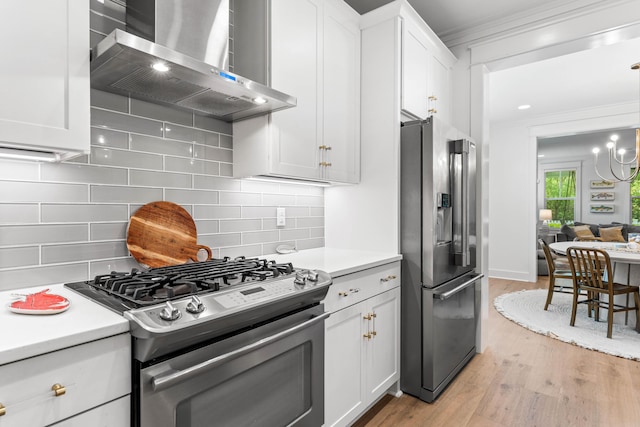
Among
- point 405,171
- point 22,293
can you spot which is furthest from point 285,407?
point 405,171

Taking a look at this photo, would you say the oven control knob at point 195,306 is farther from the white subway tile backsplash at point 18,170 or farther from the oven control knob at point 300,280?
the white subway tile backsplash at point 18,170

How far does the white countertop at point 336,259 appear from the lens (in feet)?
6.00

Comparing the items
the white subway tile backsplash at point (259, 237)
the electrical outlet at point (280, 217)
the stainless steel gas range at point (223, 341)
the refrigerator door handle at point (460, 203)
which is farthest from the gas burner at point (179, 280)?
the refrigerator door handle at point (460, 203)

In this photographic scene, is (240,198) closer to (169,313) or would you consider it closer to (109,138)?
(109,138)

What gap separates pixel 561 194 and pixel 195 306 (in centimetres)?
1105

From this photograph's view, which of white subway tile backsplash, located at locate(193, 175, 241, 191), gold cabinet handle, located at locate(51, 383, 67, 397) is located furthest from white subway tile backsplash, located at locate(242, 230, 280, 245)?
gold cabinet handle, located at locate(51, 383, 67, 397)

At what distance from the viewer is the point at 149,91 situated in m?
1.56

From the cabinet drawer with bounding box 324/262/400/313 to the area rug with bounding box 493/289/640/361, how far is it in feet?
7.31

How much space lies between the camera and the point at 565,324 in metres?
3.75

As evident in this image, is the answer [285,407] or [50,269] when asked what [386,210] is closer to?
[285,407]

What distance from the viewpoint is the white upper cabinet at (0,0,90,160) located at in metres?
1.03

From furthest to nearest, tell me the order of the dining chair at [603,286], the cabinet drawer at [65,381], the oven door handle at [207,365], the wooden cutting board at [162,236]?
the dining chair at [603,286]
the wooden cutting board at [162,236]
the oven door handle at [207,365]
the cabinet drawer at [65,381]

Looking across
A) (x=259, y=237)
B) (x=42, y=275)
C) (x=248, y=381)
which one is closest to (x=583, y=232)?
(x=259, y=237)

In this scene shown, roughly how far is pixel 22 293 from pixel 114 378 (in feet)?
1.94
